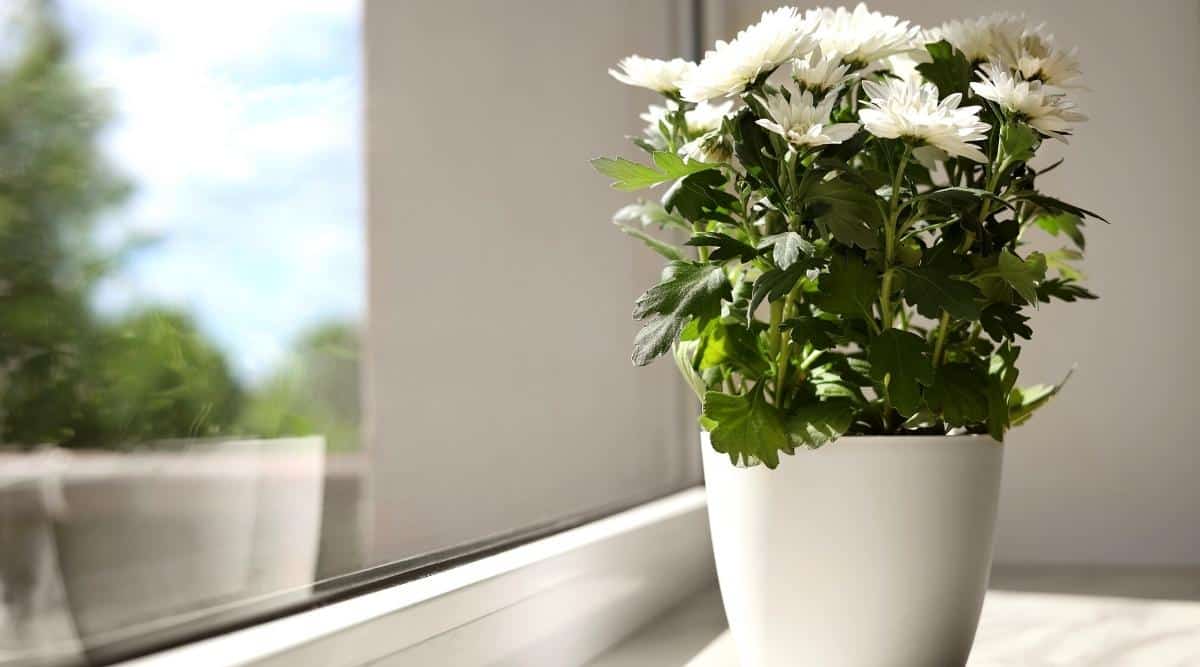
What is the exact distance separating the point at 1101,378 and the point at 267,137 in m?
1.27

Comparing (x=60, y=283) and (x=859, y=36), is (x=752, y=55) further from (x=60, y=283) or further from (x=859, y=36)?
(x=60, y=283)

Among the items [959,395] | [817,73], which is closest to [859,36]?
[817,73]

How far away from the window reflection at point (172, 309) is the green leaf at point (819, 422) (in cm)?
36

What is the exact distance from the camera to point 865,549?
0.73 metres

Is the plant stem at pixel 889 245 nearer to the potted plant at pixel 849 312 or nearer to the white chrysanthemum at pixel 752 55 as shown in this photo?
the potted plant at pixel 849 312

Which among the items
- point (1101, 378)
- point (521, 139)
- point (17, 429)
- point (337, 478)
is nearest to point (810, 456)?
point (17, 429)

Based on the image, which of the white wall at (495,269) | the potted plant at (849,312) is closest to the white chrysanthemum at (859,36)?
the potted plant at (849,312)

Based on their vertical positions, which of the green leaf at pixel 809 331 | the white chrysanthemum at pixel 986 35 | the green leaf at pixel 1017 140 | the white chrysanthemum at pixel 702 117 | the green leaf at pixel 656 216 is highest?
the white chrysanthemum at pixel 986 35

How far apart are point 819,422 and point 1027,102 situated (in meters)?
0.25

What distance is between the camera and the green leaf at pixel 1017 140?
0.72 m

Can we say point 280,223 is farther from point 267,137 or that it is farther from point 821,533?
point 821,533

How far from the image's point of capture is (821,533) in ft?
2.39

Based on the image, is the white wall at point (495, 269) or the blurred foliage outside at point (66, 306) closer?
the blurred foliage outside at point (66, 306)

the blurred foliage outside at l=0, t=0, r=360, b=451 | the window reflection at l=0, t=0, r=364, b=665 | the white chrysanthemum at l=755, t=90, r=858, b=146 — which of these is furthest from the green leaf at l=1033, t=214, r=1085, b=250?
the blurred foliage outside at l=0, t=0, r=360, b=451
